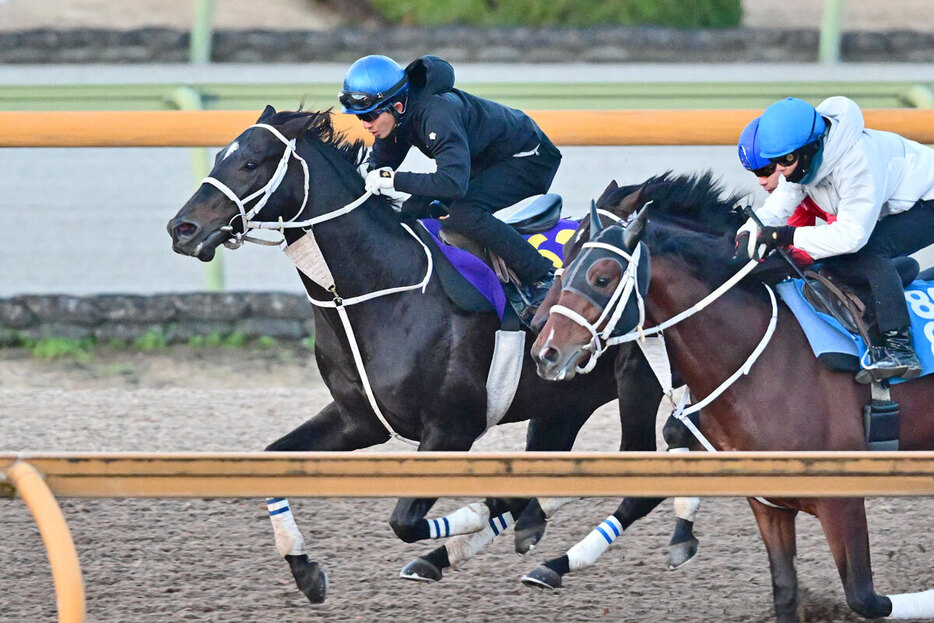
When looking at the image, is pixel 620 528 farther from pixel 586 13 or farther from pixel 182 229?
pixel 586 13

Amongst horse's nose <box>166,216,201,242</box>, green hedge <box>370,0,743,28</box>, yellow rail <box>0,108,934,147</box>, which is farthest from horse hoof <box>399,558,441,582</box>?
green hedge <box>370,0,743,28</box>

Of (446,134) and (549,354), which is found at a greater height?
(446,134)

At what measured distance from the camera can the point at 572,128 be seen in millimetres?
6293

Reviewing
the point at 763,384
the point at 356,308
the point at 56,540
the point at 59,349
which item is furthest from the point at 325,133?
the point at 59,349

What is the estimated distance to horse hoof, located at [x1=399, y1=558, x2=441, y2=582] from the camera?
15.6ft

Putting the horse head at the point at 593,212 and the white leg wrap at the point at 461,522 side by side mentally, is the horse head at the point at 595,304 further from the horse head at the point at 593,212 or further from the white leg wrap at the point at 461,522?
the white leg wrap at the point at 461,522

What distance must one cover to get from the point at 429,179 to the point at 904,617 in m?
1.98

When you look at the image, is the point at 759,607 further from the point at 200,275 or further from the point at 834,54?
the point at 834,54

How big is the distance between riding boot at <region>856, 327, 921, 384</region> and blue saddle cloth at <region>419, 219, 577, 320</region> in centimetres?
114

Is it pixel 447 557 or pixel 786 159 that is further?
pixel 447 557

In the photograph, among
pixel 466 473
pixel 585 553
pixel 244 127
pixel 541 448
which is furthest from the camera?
pixel 244 127

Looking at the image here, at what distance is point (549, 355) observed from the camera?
3.80 m

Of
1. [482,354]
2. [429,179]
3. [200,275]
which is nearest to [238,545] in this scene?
[482,354]

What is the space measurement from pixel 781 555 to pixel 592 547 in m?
0.82
